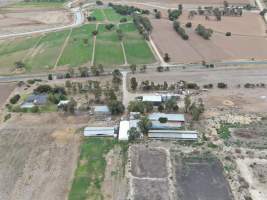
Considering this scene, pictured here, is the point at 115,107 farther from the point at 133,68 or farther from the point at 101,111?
the point at 133,68

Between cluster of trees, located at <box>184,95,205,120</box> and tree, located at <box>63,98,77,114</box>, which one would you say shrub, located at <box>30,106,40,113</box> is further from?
cluster of trees, located at <box>184,95,205,120</box>

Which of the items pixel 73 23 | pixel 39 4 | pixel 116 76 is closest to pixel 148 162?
pixel 116 76

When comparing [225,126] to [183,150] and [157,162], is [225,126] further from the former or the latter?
[157,162]

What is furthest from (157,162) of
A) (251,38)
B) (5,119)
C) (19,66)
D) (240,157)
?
(251,38)

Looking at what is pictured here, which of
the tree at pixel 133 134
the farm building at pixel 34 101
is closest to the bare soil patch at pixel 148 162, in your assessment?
the tree at pixel 133 134

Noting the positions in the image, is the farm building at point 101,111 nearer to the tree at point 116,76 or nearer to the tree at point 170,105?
the tree at point 170,105

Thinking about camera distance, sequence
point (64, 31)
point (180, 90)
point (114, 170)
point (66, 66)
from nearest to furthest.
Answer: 1. point (114, 170)
2. point (180, 90)
3. point (66, 66)
4. point (64, 31)

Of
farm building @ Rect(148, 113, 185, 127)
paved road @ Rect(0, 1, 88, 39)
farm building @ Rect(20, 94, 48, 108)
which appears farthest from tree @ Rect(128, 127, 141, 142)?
paved road @ Rect(0, 1, 88, 39)
